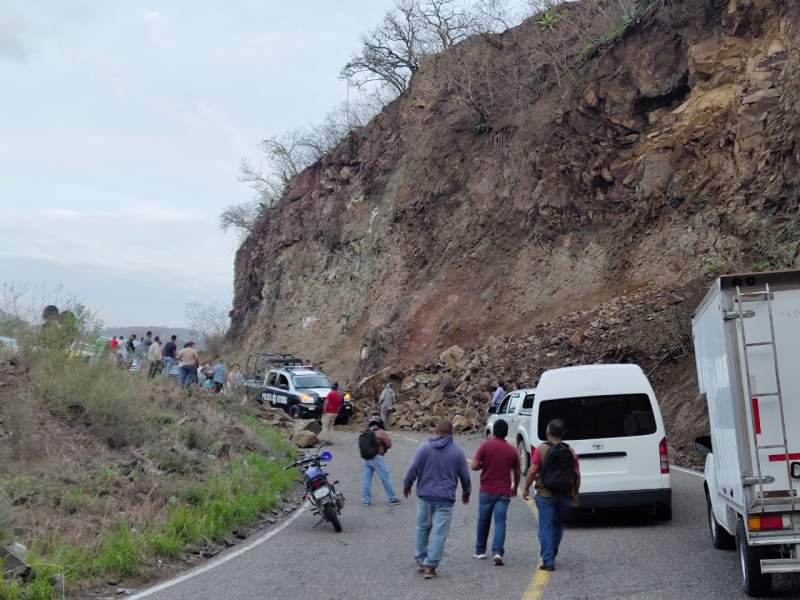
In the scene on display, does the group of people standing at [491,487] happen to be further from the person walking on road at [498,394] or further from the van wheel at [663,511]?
the person walking on road at [498,394]

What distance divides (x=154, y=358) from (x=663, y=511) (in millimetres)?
18776

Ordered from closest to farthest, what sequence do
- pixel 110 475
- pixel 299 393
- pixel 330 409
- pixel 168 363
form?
pixel 110 475
pixel 330 409
pixel 168 363
pixel 299 393

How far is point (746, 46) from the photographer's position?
29.7 meters

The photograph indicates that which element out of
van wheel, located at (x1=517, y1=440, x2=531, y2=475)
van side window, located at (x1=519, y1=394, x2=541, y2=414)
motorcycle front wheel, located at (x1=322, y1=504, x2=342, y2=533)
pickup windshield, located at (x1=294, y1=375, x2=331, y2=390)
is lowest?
motorcycle front wheel, located at (x1=322, y1=504, x2=342, y2=533)

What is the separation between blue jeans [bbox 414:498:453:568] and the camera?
9.16 metres

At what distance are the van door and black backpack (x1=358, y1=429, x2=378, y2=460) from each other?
2914 millimetres

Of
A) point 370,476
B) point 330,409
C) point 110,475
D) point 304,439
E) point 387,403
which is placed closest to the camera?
point 110,475

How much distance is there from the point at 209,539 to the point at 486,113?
32851 mm

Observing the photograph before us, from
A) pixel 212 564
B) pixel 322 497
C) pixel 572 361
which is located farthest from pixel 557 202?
pixel 212 564

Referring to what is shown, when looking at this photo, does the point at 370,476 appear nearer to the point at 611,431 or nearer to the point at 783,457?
the point at 611,431

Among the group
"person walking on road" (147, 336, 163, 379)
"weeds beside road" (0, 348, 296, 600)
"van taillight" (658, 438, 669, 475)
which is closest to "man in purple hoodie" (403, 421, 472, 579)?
"weeds beside road" (0, 348, 296, 600)

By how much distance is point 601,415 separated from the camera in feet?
41.6

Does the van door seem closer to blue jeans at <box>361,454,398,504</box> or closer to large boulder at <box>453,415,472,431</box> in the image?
blue jeans at <box>361,454,398,504</box>

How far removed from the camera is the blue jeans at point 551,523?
30.6 ft
